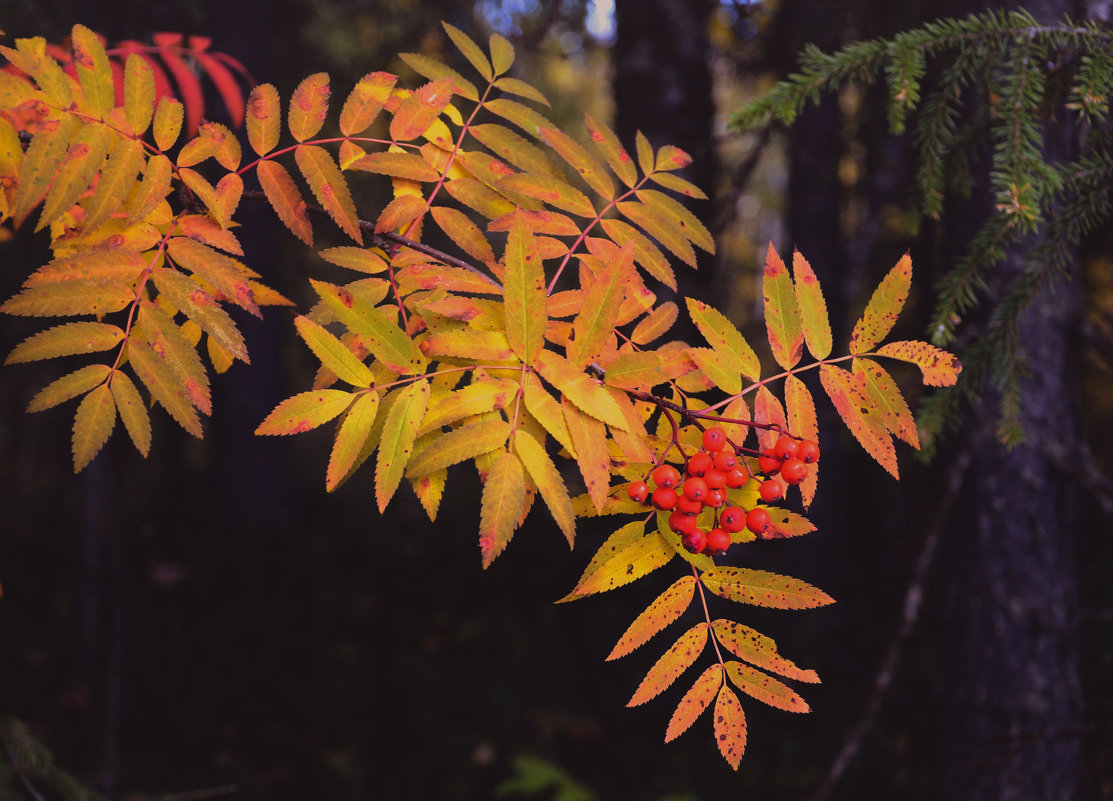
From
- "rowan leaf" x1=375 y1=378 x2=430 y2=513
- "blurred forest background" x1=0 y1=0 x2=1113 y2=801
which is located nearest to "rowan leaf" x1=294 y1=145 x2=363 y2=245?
"rowan leaf" x1=375 y1=378 x2=430 y2=513

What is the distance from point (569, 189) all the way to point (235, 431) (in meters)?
6.82

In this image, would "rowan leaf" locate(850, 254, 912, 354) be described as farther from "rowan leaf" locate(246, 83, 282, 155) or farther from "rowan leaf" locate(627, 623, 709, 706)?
"rowan leaf" locate(246, 83, 282, 155)

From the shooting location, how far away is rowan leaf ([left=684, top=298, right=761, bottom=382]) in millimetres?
1009

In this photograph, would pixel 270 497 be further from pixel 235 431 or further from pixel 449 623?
pixel 449 623

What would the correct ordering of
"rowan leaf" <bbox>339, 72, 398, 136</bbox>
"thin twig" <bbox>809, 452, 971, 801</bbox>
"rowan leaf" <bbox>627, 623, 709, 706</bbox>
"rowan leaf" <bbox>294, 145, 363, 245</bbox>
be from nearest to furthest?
"rowan leaf" <bbox>627, 623, 709, 706</bbox>, "rowan leaf" <bbox>294, 145, 363, 245</bbox>, "rowan leaf" <bbox>339, 72, 398, 136</bbox>, "thin twig" <bbox>809, 452, 971, 801</bbox>

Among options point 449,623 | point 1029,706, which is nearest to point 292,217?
point 1029,706

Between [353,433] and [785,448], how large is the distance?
0.58 m

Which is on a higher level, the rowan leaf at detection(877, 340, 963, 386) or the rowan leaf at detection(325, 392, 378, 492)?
the rowan leaf at detection(877, 340, 963, 386)

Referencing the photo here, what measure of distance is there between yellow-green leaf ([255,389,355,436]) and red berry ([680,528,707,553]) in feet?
1.62

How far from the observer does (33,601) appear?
20.2ft

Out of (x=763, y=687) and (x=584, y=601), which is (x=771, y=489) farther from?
(x=584, y=601)

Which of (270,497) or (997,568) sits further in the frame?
(270,497)

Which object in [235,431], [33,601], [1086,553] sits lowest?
A: [33,601]

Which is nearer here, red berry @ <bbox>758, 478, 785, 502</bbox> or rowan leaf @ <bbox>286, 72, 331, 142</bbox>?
red berry @ <bbox>758, 478, 785, 502</bbox>
